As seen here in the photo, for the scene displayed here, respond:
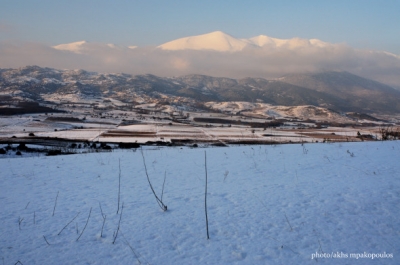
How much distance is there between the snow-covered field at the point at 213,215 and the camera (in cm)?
402

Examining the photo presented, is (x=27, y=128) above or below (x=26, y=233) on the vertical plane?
below

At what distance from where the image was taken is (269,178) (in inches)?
294

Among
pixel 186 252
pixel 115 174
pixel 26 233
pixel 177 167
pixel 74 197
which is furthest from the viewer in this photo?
pixel 177 167

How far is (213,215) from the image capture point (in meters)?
5.20

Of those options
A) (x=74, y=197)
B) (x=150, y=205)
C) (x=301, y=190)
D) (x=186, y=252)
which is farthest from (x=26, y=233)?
(x=301, y=190)

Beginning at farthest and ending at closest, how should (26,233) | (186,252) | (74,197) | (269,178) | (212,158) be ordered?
(212,158) < (269,178) < (74,197) < (26,233) < (186,252)

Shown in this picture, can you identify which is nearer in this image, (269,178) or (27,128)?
(269,178)

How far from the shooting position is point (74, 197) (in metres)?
6.36

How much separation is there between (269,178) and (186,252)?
161 inches

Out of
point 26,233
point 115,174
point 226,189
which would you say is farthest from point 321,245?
point 115,174

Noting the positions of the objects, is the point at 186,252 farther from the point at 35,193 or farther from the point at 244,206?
the point at 35,193

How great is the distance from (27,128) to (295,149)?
59.3 m

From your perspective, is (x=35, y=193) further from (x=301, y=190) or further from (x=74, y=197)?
(x=301, y=190)

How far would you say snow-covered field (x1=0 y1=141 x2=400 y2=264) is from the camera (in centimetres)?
402
